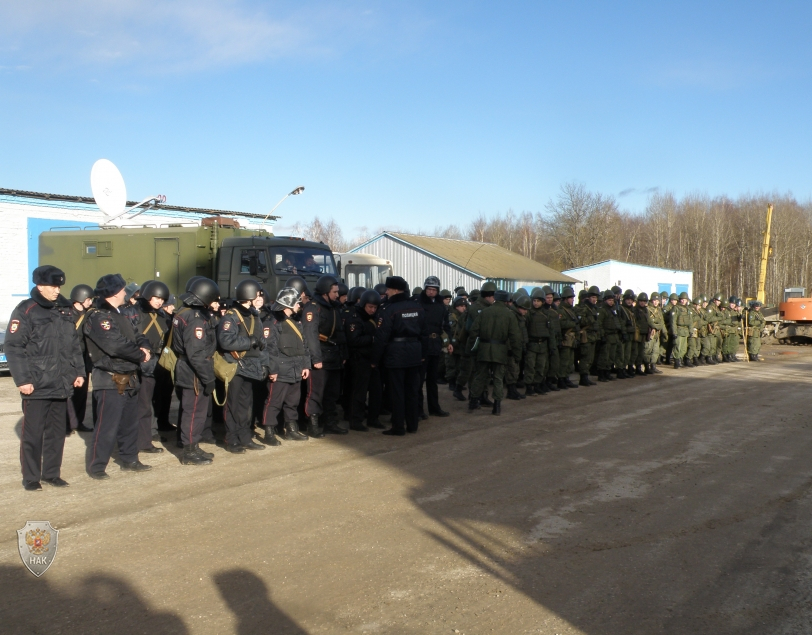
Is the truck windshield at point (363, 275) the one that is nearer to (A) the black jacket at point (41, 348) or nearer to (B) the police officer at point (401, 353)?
(B) the police officer at point (401, 353)

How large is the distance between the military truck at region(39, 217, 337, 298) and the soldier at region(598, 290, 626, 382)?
591cm

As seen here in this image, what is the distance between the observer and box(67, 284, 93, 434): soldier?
354 inches

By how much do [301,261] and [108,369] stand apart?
8605 mm

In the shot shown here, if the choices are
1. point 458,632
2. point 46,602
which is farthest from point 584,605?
point 46,602

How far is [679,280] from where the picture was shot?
47.3m

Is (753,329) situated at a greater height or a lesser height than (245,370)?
greater

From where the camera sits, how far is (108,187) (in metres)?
17.8

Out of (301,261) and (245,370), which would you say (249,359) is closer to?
(245,370)

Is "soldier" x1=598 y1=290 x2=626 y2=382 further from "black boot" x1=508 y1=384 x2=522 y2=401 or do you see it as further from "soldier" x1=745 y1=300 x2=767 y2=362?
"soldier" x1=745 y1=300 x2=767 y2=362

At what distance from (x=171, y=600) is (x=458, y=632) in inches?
66.2

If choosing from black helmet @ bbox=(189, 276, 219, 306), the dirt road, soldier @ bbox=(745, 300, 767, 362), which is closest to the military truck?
the dirt road

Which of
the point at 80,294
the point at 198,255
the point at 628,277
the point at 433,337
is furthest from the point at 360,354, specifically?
the point at 628,277

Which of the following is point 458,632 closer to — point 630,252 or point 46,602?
point 46,602

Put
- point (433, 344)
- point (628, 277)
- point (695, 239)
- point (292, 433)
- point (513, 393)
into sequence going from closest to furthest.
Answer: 1. point (292, 433)
2. point (433, 344)
3. point (513, 393)
4. point (628, 277)
5. point (695, 239)
